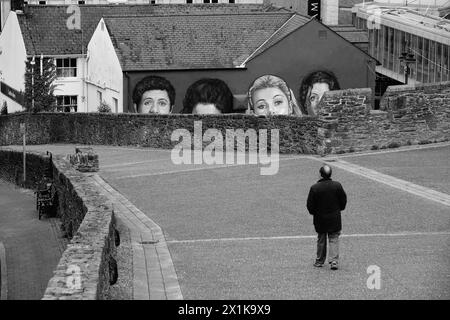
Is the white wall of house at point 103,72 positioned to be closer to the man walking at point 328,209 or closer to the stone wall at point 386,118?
the stone wall at point 386,118

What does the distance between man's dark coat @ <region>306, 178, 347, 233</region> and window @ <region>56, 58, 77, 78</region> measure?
51127mm

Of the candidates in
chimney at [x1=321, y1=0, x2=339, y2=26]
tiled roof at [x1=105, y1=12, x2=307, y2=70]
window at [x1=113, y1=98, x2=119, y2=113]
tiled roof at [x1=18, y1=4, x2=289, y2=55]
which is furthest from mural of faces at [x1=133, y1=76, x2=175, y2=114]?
chimney at [x1=321, y1=0, x2=339, y2=26]

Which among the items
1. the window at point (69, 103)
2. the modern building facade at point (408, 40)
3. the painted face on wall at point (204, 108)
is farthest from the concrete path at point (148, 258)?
the window at point (69, 103)

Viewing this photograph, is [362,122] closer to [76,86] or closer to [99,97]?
[99,97]

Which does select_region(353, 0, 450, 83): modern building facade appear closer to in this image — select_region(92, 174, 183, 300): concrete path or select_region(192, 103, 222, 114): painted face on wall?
select_region(192, 103, 222, 114): painted face on wall

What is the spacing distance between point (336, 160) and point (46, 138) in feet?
55.2

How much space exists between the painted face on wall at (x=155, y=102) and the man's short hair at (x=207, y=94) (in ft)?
2.62

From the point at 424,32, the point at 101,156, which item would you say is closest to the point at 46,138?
the point at 101,156

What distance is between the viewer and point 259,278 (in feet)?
48.2

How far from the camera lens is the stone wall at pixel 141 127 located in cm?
2827
